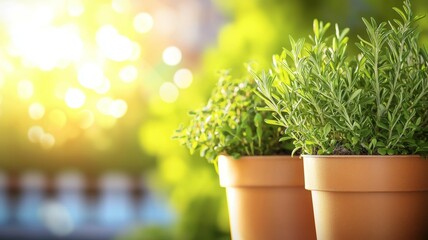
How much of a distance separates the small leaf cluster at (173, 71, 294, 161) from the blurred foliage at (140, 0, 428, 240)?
340 millimetres

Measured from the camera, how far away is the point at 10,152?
3.95 meters

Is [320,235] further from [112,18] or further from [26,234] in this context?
[26,234]

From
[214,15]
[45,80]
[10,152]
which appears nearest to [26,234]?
[10,152]

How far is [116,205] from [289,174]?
317cm

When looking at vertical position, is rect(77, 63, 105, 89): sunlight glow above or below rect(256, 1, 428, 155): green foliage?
above

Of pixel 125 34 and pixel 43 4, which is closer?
pixel 125 34

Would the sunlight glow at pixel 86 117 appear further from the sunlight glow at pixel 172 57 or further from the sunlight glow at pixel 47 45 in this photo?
the sunlight glow at pixel 172 57

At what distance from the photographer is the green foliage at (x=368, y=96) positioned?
106 centimetres

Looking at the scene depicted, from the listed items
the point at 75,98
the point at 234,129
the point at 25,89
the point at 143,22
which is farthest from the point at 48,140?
the point at 234,129

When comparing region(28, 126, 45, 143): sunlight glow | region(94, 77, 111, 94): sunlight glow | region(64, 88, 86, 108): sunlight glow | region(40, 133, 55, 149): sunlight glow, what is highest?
region(94, 77, 111, 94): sunlight glow

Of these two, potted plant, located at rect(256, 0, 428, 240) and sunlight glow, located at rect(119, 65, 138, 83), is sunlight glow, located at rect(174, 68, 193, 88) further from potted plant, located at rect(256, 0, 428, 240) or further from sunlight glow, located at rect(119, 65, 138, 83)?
potted plant, located at rect(256, 0, 428, 240)

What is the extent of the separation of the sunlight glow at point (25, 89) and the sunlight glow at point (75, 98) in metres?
0.23

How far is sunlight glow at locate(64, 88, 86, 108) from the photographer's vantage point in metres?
3.57

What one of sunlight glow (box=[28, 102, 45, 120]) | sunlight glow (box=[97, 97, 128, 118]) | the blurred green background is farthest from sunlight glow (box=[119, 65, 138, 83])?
sunlight glow (box=[28, 102, 45, 120])
